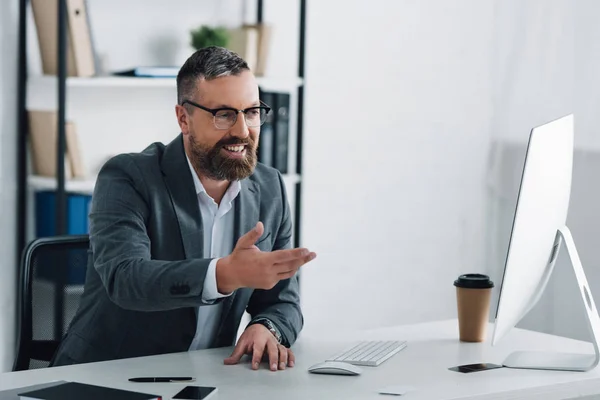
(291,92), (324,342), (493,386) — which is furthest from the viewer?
(291,92)

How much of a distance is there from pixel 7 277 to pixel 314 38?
5.25ft

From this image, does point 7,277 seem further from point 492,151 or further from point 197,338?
point 492,151

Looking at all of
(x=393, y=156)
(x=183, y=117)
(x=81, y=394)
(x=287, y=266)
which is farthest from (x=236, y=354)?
(x=393, y=156)

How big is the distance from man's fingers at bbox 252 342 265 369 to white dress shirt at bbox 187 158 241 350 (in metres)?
0.26

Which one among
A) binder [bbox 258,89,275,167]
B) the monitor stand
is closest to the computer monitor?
the monitor stand

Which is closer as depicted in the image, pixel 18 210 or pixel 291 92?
pixel 18 210

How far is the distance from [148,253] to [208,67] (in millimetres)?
422

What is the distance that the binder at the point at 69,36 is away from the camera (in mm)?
3154

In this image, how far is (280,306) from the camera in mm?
2100

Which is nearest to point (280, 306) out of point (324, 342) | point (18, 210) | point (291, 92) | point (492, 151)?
point (324, 342)

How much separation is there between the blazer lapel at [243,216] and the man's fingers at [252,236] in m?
0.42

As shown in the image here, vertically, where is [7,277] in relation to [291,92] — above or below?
below

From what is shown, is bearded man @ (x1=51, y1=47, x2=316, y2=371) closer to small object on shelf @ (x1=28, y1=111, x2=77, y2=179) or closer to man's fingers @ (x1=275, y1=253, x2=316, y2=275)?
man's fingers @ (x1=275, y1=253, x2=316, y2=275)

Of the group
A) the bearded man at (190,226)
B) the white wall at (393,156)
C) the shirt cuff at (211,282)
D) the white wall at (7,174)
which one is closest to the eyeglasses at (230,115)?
the bearded man at (190,226)
